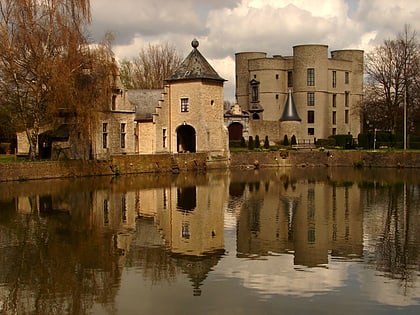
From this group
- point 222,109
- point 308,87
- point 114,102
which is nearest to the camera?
point 114,102

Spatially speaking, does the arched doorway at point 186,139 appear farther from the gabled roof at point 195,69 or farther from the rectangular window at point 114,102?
the rectangular window at point 114,102

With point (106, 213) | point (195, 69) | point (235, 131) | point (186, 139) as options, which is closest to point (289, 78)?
point (235, 131)

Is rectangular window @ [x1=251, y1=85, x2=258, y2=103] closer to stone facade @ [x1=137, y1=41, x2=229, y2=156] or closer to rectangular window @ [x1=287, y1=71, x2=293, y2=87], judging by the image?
rectangular window @ [x1=287, y1=71, x2=293, y2=87]

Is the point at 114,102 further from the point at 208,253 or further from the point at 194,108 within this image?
the point at 208,253

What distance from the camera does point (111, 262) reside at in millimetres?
12391

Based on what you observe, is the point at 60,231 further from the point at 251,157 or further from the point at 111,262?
the point at 251,157

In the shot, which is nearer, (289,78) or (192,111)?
(192,111)

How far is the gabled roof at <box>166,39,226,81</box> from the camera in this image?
42344 mm

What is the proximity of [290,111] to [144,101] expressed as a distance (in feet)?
62.8

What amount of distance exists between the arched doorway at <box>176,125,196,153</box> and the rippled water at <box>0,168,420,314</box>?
65.2ft

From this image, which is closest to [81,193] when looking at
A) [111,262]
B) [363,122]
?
[111,262]

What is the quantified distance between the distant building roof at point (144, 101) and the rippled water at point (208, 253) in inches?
759

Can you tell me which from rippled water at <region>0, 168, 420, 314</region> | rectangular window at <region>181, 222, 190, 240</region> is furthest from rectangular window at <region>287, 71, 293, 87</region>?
rectangular window at <region>181, 222, 190, 240</region>

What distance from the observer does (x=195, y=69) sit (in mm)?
42688
